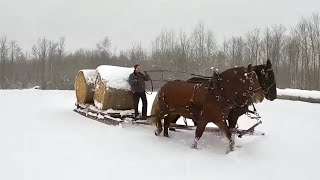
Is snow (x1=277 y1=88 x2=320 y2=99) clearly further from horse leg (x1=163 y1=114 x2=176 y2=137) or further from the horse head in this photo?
horse leg (x1=163 y1=114 x2=176 y2=137)

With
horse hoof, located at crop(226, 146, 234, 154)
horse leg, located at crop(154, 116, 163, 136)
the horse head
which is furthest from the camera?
horse leg, located at crop(154, 116, 163, 136)

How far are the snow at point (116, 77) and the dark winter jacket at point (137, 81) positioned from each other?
0.45m

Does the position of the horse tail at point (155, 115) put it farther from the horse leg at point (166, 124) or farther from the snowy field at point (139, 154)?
the snowy field at point (139, 154)

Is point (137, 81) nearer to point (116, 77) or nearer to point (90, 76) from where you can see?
point (116, 77)

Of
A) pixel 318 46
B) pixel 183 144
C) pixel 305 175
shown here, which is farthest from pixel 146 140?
pixel 318 46

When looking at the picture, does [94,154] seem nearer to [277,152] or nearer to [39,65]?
[277,152]

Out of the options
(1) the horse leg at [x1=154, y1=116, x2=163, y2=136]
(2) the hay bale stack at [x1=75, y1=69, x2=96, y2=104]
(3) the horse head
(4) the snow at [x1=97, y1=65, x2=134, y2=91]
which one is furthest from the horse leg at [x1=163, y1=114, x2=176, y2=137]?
(2) the hay bale stack at [x1=75, y1=69, x2=96, y2=104]

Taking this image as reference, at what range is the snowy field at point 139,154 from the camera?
6.86m

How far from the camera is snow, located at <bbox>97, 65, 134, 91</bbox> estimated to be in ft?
36.2

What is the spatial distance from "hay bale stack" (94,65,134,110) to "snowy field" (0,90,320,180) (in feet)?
2.20

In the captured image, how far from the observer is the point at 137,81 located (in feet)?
35.0

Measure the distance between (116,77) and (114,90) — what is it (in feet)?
1.45

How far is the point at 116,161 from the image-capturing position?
7473mm

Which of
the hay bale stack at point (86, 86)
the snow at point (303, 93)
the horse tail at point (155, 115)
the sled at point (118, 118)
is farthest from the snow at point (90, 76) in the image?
the snow at point (303, 93)
